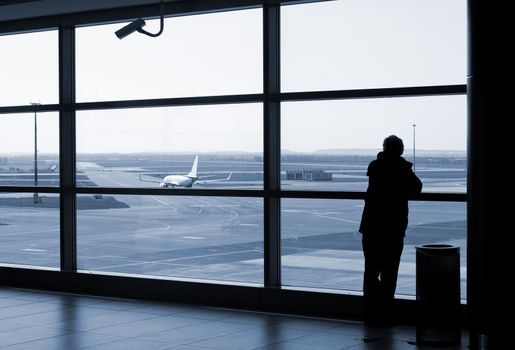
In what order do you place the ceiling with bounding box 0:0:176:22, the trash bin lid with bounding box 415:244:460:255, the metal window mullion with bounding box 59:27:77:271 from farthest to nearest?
the metal window mullion with bounding box 59:27:77:271
the ceiling with bounding box 0:0:176:22
the trash bin lid with bounding box 415:244:460:255

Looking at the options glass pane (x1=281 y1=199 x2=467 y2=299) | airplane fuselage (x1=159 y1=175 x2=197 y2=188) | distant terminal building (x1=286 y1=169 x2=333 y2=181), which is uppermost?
distant terminal building (x1=286 y1=169 x2=333 y2=181)

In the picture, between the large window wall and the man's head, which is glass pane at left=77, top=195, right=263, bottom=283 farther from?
the man's head

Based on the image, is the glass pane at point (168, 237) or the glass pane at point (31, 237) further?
the glass pane at point (168, 237)

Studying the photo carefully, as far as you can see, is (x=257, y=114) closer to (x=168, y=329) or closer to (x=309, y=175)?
(x=309, y=175)

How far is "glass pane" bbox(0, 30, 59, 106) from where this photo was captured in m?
11.4

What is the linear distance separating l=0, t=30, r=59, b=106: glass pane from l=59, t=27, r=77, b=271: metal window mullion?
1.47 feet

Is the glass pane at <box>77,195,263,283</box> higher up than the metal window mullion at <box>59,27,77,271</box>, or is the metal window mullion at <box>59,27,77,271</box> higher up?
the metal window mullion at <box>59,27,77,271</box>

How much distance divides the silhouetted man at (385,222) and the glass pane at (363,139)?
0.51m

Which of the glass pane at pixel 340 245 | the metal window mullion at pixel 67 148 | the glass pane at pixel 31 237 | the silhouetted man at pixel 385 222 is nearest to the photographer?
the silhouetted man at pixel 385 222

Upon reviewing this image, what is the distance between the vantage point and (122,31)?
8820mm

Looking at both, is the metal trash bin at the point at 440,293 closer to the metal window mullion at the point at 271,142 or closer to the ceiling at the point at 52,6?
the metal window mullion at the point at 271,142

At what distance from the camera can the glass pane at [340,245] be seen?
9453 mm

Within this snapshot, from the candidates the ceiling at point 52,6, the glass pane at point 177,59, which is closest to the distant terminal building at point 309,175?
the glass pane at point 177,59

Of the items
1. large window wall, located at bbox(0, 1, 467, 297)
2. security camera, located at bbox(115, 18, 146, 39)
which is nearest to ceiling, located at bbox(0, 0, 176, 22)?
large window wall, located at bbox(0, 1, 467, 297)
